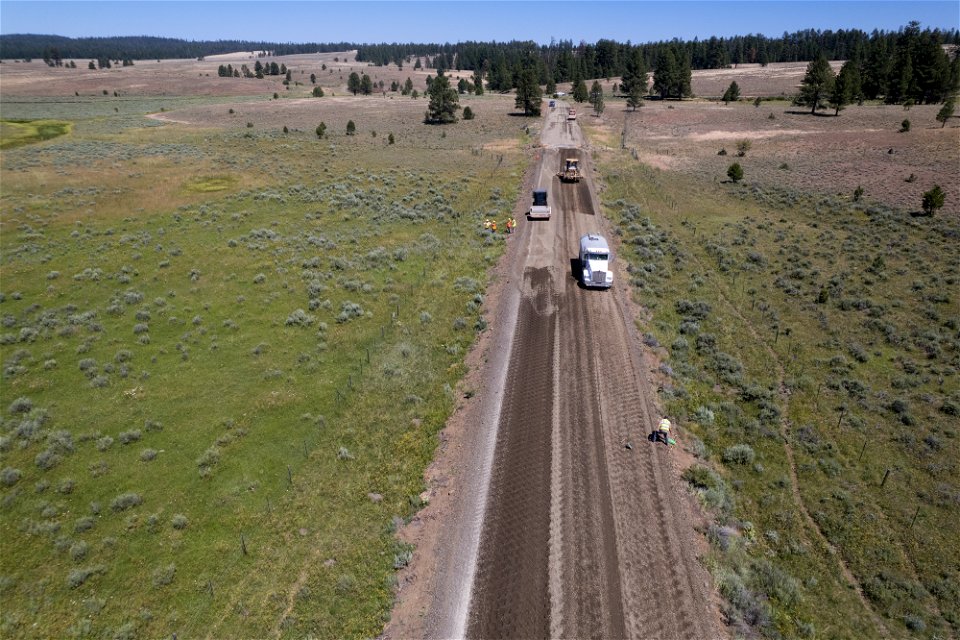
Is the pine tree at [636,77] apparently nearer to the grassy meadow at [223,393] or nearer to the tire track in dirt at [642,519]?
the grassy meadow at [223,393]

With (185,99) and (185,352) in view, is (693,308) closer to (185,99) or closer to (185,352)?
(185,352)

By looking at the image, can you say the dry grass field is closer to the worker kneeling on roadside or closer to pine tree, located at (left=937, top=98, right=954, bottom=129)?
the worker kneeling on roadside

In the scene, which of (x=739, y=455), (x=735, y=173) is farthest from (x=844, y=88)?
(x=739, y=455)

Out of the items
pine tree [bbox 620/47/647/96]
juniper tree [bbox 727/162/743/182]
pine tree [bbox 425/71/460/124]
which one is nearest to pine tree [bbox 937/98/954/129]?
juniper tree [bbox 727/162/743/182]

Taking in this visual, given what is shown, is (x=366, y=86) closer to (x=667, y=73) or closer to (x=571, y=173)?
(x=667, y=73)

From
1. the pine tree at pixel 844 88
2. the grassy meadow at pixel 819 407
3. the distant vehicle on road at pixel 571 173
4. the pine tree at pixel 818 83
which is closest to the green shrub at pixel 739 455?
the grassy meadow at pixel 819 407

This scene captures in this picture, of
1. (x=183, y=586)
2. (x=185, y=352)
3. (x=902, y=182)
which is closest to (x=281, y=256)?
(x=185, y=352)
